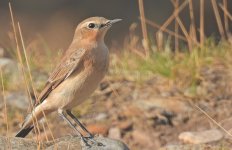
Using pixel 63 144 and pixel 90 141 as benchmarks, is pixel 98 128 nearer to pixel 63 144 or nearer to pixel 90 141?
pixel 90 141

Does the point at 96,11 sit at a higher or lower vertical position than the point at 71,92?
lower

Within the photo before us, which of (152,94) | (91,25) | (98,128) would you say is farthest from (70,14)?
(91,25)

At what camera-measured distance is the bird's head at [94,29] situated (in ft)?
26.9

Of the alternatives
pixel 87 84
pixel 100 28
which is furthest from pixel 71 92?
pixel 100 28

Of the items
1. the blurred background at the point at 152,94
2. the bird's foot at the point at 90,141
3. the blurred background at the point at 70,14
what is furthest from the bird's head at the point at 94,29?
the blurred background at the point at 70,14

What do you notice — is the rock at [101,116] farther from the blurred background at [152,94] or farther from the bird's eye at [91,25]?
the bird's eye at [91,25]

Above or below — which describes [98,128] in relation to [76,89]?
below

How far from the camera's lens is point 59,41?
17.7 m

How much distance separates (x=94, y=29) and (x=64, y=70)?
0.50 meters

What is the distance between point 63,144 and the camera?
7508mm

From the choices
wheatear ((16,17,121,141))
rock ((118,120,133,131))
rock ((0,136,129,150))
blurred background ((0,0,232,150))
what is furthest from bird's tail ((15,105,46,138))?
rock ((118,120,133,131))

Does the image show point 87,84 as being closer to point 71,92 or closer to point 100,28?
point 71,92

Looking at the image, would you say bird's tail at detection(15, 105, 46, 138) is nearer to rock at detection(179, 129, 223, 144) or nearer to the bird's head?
the bird's head

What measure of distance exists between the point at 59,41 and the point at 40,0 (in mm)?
1725
